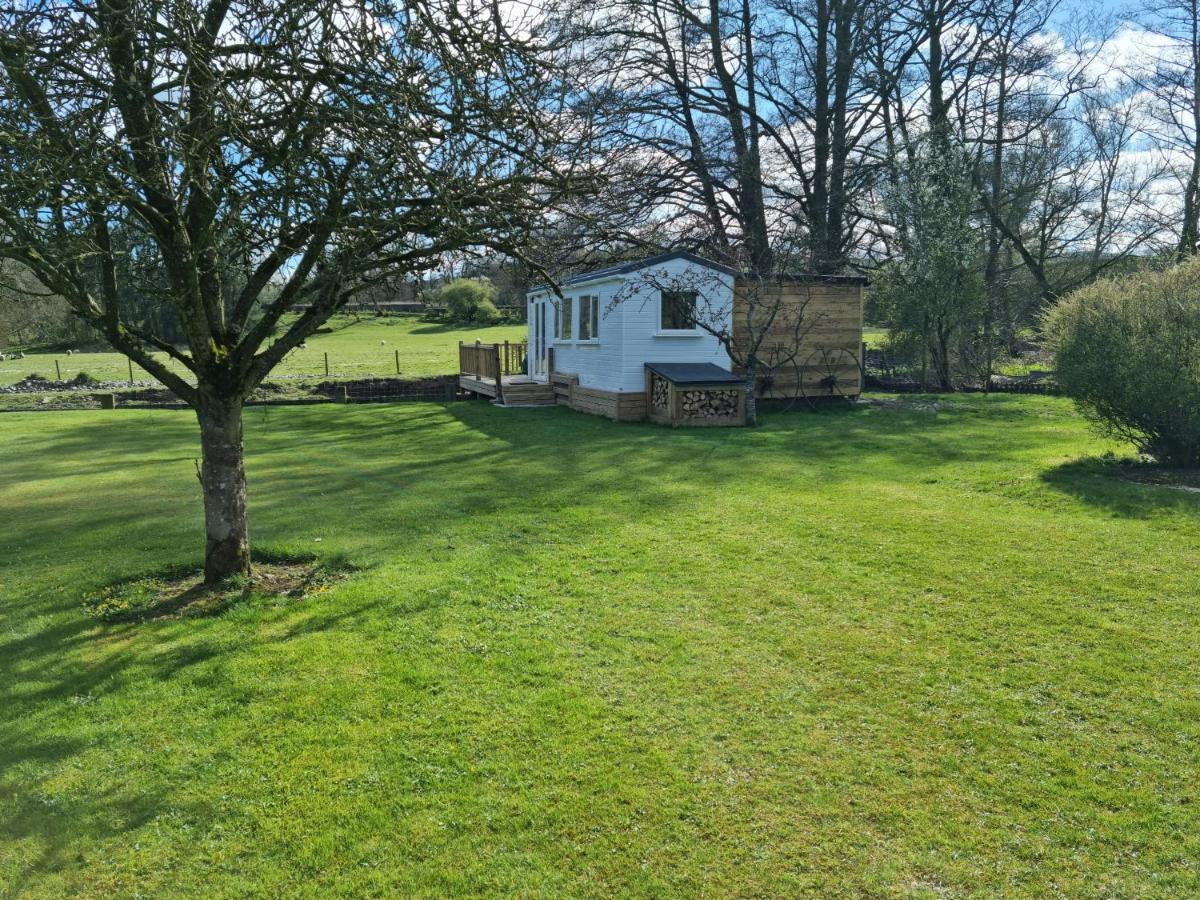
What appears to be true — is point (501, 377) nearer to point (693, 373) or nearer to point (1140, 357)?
point (693, 373)

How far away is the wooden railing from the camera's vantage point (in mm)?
20156

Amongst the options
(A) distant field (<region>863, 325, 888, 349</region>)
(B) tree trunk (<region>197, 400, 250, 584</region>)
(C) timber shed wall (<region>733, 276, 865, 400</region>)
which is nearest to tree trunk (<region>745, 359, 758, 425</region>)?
(C) timber shed wall (<region>733, 276, 865, 400</region>)

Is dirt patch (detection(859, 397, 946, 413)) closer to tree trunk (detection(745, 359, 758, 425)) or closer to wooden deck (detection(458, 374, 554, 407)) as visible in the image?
tree trunk (detection(745, 359, 758, 425))

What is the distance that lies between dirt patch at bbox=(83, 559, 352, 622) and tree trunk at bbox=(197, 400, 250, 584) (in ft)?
0.49

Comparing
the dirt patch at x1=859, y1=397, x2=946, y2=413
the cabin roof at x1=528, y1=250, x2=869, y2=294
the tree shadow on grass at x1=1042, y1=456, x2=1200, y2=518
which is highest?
the cabin roof at x1=528, y1=250, x2=869, y2=294

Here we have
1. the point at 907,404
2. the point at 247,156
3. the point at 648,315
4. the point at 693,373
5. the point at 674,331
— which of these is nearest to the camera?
the point at 247,156

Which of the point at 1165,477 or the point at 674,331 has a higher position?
the point at 674,331

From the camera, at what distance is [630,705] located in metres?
4.03

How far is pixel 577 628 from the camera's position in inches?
198

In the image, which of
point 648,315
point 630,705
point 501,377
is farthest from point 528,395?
point 630,705

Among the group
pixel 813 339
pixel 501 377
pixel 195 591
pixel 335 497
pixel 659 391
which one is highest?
pixel 813 339

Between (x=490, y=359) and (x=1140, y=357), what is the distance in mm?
15297

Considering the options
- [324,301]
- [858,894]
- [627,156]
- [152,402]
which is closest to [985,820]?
[858,894]

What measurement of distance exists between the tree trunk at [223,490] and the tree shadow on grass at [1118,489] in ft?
26.5
